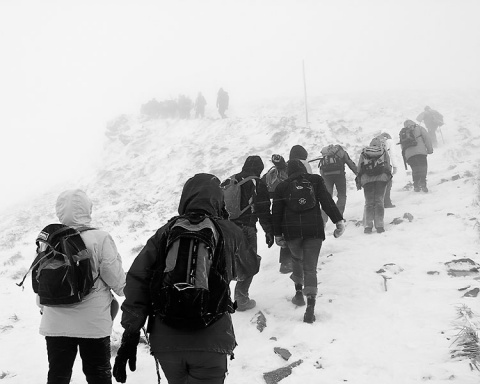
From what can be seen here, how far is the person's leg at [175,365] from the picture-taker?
84.7 inches

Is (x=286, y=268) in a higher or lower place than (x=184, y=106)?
lower

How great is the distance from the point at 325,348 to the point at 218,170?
632 inches

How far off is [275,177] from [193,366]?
4684 millimetres

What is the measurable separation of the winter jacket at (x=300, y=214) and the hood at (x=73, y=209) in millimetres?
2597

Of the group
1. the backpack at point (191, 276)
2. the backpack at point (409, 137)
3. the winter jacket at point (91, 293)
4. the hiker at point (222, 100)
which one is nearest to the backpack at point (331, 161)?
the backpack at point (409, 137)

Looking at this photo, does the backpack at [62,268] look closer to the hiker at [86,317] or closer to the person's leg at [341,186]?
the hiker at [86,317]

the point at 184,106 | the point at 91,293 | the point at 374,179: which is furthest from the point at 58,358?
the point at 184,106

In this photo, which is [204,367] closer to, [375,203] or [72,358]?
[72,358]

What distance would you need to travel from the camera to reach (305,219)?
463 cm

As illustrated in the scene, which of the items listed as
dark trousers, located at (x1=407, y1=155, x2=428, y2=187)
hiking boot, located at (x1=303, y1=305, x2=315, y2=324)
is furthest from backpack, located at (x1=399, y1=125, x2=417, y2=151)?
hiking boot, located at (x1=303, y1=305, x2=315, y2=324)

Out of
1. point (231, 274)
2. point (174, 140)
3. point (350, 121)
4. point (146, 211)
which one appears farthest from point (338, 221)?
point (174, 140)

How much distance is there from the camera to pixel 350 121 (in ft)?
78.1

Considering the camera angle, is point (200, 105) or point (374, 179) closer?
point (374, 179)

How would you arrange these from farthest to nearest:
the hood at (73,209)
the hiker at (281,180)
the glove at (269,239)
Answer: the hiker at (281,180)
the glove at (269,239)
the hood at (73,209)
